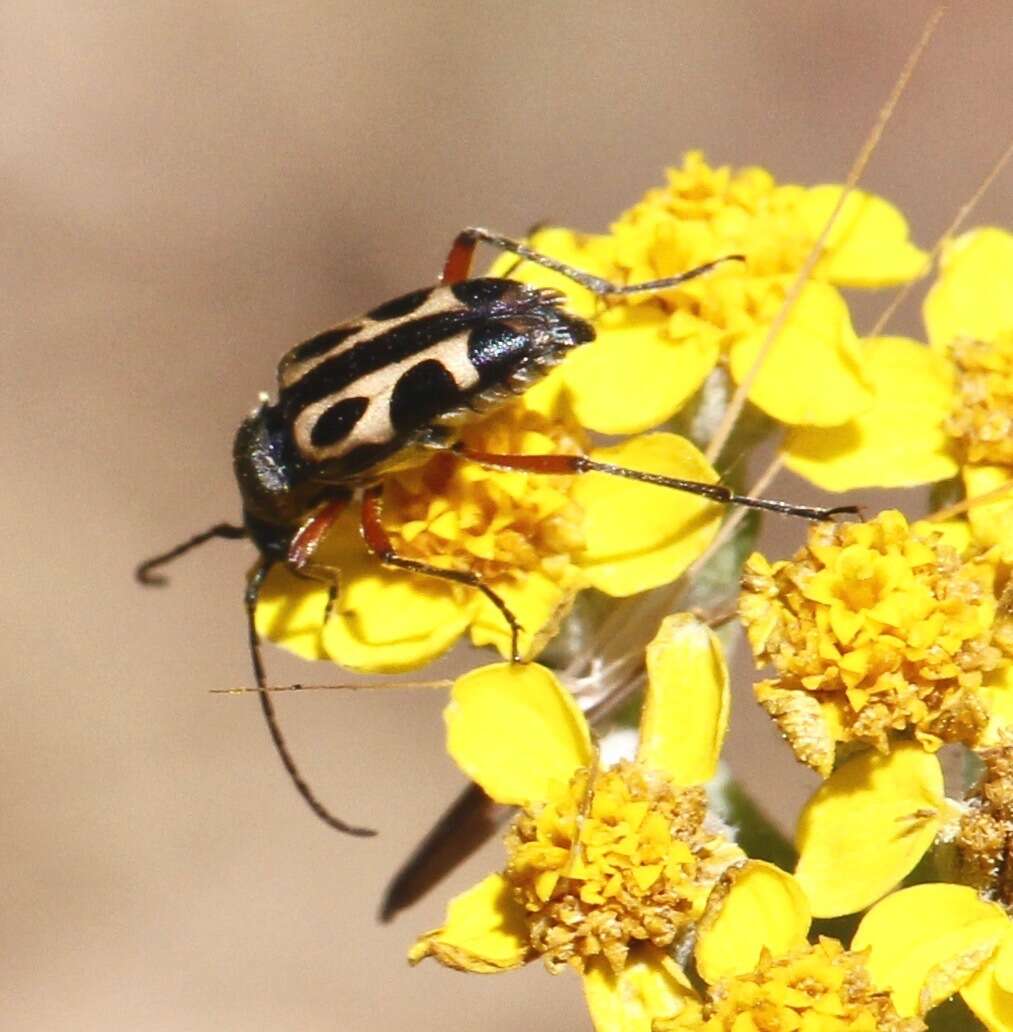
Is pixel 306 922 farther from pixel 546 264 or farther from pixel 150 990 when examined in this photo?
pixel 546 264

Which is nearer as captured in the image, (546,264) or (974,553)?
(974,553)

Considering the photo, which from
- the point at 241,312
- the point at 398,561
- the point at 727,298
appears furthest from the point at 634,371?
the point at 241,312

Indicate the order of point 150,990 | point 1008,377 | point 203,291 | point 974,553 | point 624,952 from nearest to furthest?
point 624,952, point 974,553, point 1008,377, point 150,990, point 203,291

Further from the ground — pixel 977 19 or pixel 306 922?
pixel 977 19

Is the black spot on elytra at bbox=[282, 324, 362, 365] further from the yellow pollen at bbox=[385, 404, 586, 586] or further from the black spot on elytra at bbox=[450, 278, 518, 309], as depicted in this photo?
the yellow pollen at bbox=[385, 404, 586, 586]

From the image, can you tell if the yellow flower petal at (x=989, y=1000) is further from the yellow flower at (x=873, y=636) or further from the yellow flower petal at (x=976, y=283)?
the yellow flower petal at (x=976, y=283)

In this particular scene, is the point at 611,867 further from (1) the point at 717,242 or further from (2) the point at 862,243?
(2) the point at 862,243

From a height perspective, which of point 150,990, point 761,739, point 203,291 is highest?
point 203,291

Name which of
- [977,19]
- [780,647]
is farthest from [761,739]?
[780,647]
